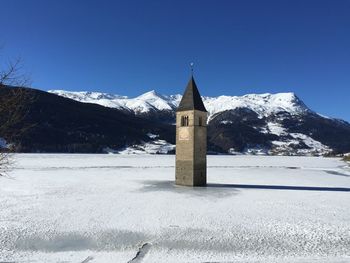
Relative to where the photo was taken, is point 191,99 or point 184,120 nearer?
point 184,120

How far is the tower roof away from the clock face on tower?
2.35 m

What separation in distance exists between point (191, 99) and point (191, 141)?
5.05 metres

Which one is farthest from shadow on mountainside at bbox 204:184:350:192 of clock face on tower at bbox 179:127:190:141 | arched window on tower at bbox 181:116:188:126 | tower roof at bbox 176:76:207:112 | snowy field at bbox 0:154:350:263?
tower roof at bbox 176:76:207:112

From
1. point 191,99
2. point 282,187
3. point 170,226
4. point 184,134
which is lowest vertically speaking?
point 170,226

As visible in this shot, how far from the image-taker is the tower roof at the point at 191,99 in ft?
142

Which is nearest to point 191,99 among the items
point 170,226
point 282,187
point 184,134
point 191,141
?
point 184,134

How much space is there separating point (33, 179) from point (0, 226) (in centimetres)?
2016

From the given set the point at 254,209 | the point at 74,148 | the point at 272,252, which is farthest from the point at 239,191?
the point at 74,148

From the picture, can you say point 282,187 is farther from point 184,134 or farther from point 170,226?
point 170,226

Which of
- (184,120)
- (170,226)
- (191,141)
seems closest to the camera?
(170,226)

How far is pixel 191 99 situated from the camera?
1725 inches

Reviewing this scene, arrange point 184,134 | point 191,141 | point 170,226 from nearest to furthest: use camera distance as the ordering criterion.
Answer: point 170,226 < point 191,141 < point 184,134

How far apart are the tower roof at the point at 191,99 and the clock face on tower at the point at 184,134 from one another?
92.7 inches

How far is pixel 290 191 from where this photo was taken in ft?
116
